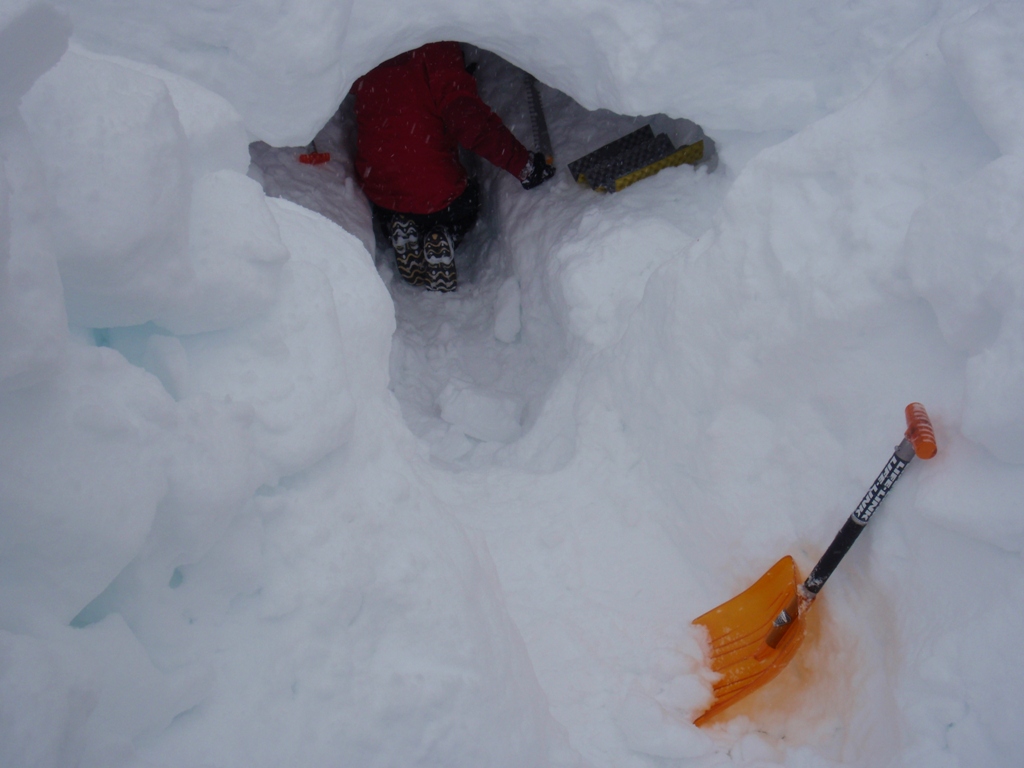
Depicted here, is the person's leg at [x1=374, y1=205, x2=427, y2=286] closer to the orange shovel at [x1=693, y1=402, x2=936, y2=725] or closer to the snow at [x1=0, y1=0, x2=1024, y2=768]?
the snow at [x1=0, y1=0, x2=1024, y2=768]

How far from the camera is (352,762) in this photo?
116 centimetres

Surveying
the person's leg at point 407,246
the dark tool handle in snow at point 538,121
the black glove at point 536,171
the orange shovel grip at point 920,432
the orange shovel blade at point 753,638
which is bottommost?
the person's leg at point 407,246

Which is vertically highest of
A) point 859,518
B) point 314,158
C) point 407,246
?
point 859,518

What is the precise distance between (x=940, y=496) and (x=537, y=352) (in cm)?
180

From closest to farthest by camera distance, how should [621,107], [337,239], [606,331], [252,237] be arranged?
1. [252,237]
2. [337,239]
3. [621,107]
4. [606,331]

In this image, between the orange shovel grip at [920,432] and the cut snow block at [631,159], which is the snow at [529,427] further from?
the cut snow block at [631,159]

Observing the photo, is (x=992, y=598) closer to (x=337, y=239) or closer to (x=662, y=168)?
(x=337, y=239)

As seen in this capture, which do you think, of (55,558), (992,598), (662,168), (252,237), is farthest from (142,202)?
(662,168)

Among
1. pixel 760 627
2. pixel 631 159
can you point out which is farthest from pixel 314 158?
pixel 760 627

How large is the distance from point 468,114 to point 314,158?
30.0 inches

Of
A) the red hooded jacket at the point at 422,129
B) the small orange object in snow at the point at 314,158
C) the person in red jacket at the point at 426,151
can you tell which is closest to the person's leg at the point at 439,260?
the person in red jacket at the point at 426,151

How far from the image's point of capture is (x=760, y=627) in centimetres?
177

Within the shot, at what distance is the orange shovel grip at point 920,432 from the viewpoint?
1406mm

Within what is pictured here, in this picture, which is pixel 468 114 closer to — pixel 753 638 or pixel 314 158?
pixel 314 158
